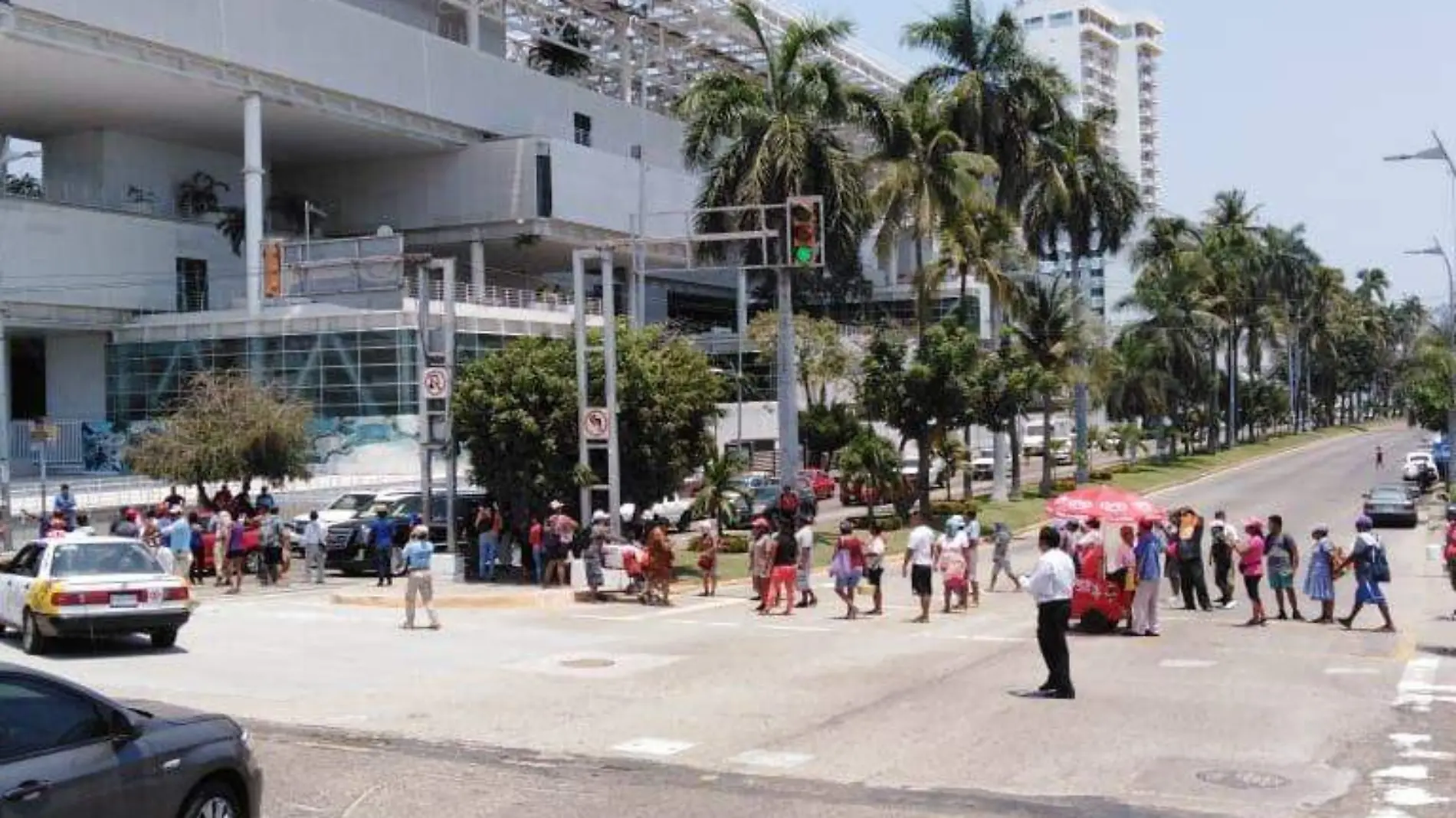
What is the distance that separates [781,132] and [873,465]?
9147mm

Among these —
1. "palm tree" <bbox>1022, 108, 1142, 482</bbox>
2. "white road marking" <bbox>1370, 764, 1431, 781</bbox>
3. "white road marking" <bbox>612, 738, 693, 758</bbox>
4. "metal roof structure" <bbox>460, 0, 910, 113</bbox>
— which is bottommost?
"white road marking" <bbox>1370, 764, 1431, 781</bbox>

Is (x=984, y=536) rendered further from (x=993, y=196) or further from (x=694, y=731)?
(x=694, y=731)

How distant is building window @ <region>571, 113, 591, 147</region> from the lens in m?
77.5

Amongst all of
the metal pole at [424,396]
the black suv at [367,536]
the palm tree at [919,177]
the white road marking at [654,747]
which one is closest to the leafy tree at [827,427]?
the palm tree at [919,177]

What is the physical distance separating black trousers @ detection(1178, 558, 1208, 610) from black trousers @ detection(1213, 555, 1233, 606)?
0.54 metres

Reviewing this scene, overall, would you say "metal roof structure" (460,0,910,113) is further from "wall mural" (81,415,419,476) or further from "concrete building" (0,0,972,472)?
"wall mural" (81,415,419,476)

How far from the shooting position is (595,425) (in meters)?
25.5

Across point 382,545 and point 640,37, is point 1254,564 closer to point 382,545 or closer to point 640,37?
point 382,545

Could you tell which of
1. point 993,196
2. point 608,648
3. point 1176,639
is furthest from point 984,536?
point 608,648

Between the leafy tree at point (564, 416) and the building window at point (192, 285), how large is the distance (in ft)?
131

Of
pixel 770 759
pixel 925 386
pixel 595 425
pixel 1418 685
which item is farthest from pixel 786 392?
pixel 770 759

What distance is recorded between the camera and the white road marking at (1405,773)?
10305 millimetres

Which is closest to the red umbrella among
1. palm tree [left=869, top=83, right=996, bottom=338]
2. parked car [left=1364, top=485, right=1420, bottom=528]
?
Answer: palm tree [left=869, top=83, right=996, bottom=338]

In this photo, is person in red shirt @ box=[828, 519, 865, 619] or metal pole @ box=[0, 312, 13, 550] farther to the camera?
metal pole @ box=[0, 312, 13, 550]
